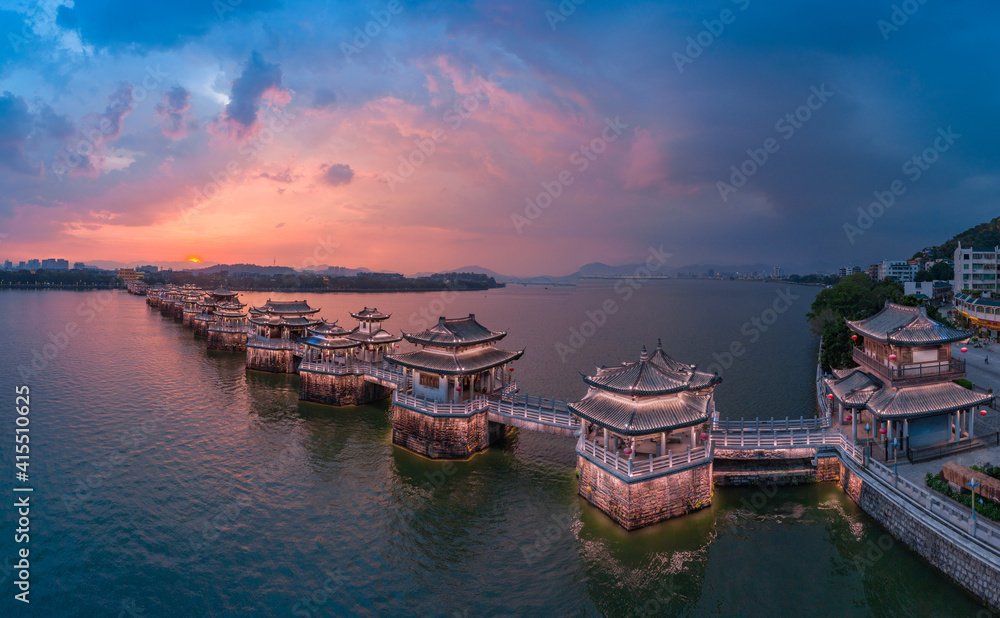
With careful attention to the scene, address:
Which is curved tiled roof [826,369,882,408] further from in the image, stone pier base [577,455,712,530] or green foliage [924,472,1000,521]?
stone pier base [577,455,712,530]

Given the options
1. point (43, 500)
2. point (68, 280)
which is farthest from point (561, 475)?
point (68, 280)

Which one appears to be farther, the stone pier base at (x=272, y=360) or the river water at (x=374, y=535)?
the stone pier base at (x=272, y=360)

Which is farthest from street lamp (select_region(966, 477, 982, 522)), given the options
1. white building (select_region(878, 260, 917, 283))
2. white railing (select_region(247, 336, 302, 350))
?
white building (select_region(878, 260, 917, 283))

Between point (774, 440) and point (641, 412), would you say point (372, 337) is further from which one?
point (774, 440)

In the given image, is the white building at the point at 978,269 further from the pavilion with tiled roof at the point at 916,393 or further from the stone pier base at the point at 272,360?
the stone pier base at the point at 272,360

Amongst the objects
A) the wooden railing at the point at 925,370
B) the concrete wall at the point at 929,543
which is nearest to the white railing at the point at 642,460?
the concrete wall at the point at 929,543

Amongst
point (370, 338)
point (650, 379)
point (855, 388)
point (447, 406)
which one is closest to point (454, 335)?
point (447, 406)

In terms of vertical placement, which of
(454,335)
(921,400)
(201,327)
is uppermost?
(454,335)
